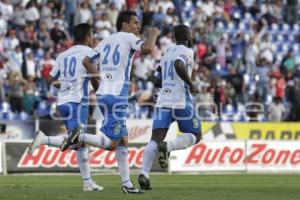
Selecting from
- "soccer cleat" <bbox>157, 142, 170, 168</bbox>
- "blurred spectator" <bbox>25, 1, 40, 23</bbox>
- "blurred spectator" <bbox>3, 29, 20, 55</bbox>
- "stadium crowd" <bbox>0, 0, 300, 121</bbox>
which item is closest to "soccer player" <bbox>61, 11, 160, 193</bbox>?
"soccer cleat" <bbox>157, 142, 170, 168</bbox>

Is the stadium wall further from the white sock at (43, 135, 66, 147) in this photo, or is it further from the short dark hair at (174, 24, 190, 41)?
the short dark hair at (174, 24, 190, 41)

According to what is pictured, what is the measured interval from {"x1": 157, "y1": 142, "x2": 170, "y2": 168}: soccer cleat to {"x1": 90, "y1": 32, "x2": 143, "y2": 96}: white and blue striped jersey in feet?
3.30

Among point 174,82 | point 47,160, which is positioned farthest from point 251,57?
point 174,82

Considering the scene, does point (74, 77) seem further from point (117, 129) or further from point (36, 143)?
point (117, 129)

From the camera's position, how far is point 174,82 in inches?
596

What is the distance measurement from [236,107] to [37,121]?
7.94 meters

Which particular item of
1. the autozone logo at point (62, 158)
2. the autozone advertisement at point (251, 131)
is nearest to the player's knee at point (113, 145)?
the autozone logo at point (62, 158)

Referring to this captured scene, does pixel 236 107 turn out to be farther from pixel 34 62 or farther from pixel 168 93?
pixel 168 93

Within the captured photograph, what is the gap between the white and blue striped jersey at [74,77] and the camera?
1511 centimetres

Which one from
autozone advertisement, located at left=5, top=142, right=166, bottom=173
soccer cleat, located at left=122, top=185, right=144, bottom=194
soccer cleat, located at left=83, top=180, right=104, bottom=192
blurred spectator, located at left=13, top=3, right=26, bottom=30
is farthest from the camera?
blurred spectator, located at left=13, top=3, right=26, bottom=30

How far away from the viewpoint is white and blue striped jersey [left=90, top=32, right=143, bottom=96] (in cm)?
1414

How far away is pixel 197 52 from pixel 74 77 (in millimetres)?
17769

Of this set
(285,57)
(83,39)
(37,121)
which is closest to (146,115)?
(37,121)

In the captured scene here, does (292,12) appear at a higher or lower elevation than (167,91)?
higher
